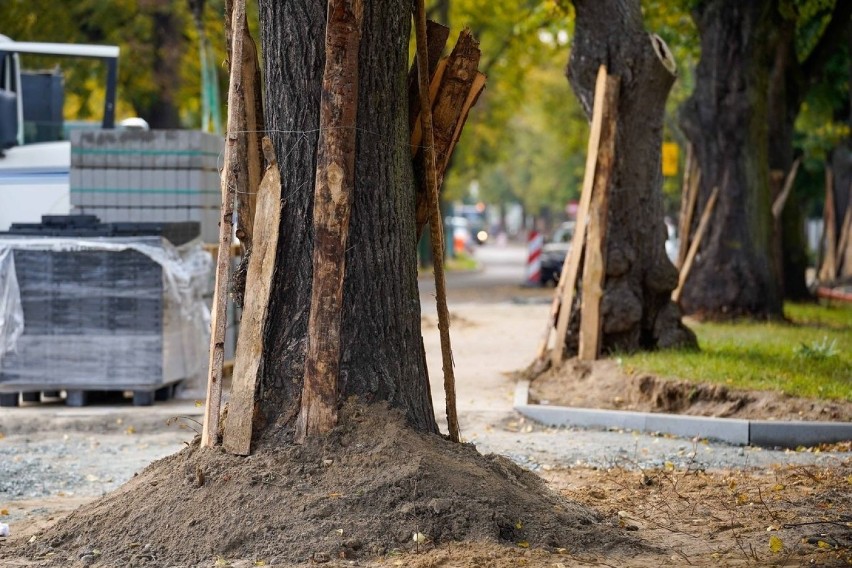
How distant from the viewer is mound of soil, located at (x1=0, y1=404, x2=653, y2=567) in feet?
18.5

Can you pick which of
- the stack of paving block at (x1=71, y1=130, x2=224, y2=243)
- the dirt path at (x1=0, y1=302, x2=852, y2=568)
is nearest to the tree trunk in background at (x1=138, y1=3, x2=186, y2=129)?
the stack of paving block at (x1=71, y1=130, x2=224, y2=243)

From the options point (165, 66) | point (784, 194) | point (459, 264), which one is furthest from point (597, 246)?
point (459, 264)

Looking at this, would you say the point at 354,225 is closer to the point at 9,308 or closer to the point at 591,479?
the point at 591,479

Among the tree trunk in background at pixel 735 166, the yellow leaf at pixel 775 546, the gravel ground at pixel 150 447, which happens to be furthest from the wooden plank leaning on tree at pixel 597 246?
the yellow leaf at pixel 775 546

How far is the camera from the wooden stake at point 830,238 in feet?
97.0

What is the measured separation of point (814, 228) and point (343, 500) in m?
45.5

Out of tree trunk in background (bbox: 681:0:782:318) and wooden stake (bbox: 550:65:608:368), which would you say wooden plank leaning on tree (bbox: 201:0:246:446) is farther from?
tree trunk in background (bbox: 681:0:782:318)

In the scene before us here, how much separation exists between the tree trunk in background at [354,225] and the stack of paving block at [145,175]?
20.7ft

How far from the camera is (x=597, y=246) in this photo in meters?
11.9

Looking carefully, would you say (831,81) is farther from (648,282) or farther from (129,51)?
(648,282)

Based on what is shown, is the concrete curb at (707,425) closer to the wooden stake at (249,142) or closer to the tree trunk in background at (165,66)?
the wooden stake at (249,142)

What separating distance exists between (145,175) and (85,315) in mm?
2160

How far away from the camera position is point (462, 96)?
6984mm

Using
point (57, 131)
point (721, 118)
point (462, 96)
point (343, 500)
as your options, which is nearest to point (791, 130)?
point (721, 118)
